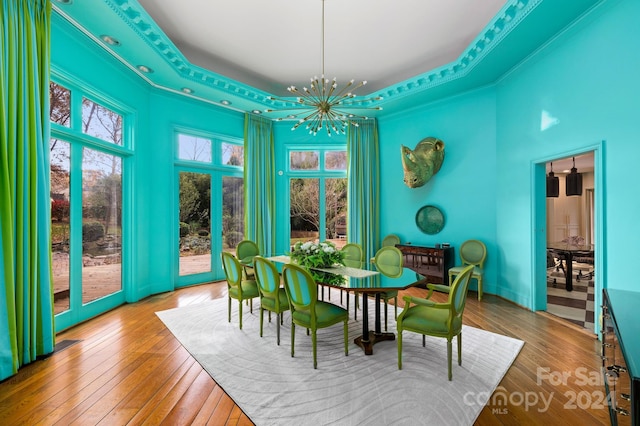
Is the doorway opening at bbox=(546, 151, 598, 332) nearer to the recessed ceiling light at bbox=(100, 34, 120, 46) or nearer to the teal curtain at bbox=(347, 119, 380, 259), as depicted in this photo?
the teal curtain at bbox=(347, 119, 380, 259)

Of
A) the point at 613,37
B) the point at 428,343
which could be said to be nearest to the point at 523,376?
the point at 428,343

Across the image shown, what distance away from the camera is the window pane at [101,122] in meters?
3.90

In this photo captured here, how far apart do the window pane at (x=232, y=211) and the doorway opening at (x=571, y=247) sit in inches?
212

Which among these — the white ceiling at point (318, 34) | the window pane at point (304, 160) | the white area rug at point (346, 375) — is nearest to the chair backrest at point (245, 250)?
the white area rug at point (346, 375)

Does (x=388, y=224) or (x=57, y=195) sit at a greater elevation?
(x=57, y=195)

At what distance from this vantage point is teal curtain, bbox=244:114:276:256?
6195 mm

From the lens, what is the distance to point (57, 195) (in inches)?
139

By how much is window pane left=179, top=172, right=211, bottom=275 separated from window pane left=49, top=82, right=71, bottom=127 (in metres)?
2.09

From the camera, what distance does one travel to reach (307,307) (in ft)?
9.00

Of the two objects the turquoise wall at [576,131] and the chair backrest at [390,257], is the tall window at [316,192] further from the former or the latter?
the turquoise wall at [576,131]

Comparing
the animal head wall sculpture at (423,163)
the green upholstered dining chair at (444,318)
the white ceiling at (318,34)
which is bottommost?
the green upholstered dining chair at (444,318)

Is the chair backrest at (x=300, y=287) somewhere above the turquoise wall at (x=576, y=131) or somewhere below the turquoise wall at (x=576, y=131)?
below

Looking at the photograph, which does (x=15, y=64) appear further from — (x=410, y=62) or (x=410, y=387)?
(x=410, y=62)

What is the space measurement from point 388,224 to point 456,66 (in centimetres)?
320
